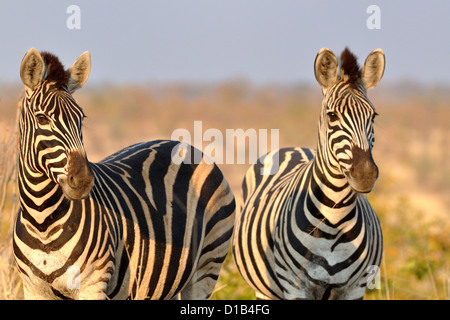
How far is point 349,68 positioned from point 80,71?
89.8 inches

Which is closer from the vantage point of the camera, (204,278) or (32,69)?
(32,69)

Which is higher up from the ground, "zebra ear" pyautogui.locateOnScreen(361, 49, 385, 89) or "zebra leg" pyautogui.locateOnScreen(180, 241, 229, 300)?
"zebra ear" pyautogui.locateOnScreen(361, 49, 385, 89)

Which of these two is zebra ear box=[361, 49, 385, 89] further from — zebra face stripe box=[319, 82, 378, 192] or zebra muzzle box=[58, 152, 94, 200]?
zebra muzzle box=[58, 152, 94, 200]

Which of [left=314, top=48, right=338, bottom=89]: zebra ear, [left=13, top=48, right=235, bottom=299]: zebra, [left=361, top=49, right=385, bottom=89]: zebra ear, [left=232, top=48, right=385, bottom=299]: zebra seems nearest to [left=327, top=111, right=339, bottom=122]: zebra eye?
[left=232, top=48, right=385, bottom=299]: zebra

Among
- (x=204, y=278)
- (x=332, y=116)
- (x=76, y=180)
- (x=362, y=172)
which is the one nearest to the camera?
(x=76, y=180)

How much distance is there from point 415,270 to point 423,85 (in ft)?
218

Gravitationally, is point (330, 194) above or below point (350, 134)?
below

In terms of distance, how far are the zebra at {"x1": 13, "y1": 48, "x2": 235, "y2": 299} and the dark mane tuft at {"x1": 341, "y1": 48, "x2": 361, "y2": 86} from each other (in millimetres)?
1917

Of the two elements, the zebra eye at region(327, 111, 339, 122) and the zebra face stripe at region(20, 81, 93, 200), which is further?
the zebra eye at region(327, 111, 339, 122)

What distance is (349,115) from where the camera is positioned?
5.75 meters

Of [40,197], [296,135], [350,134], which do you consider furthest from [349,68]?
[296,135]

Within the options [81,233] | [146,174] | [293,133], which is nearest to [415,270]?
[146,174]

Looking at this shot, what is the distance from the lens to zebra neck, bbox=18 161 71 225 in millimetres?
5297

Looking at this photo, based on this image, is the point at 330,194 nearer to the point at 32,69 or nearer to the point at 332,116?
the point at 332,116
